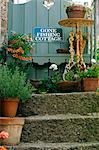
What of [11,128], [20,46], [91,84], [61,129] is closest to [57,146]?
[61,129]

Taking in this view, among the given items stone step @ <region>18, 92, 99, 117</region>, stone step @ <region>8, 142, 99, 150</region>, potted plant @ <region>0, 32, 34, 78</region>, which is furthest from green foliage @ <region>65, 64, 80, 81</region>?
stone step @ <region>8, 142, 99, 150</region>

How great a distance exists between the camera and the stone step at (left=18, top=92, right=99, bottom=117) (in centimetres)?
465

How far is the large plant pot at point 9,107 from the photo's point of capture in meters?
4.36

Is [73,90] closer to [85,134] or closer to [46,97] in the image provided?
[46,97]

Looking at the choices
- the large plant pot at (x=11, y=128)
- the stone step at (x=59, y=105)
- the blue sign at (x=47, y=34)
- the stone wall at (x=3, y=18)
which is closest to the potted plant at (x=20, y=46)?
the stone wall at (x=3, y=18)

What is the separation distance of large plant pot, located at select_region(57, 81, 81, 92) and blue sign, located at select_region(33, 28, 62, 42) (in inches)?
64.9

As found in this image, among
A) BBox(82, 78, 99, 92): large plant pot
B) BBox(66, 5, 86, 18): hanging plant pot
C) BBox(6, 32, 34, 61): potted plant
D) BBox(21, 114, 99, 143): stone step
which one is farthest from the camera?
BBox(6, 32, 34, 61): potted plant

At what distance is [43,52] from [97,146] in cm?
337

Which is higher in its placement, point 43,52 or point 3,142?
point 43,52

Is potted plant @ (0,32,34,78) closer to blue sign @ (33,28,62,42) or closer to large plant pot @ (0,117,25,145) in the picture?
blue sign @ (33,28,62,42)

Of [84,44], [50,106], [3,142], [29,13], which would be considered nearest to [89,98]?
[50,106]

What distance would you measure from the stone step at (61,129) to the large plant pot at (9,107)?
209 mm

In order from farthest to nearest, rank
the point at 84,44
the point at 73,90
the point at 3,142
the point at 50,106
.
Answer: the point at 84,44
the point at 73,90
the point at 50,106
the point at 3,142

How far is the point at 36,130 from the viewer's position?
425cm
